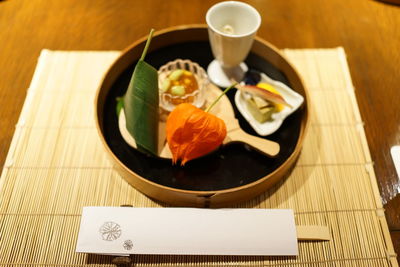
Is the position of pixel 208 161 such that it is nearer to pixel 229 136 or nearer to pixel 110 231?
pixel 229 136

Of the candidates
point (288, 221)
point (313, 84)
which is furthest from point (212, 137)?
point (313, 84)

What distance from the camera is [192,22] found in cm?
132

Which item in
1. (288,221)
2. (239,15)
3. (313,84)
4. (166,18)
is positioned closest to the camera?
(288,221)

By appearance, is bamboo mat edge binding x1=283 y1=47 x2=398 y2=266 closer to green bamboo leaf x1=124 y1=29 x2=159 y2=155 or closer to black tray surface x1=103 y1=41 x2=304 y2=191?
black tray surface x1=103 y1=41 x2=304 y2=191

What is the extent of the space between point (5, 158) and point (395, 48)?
4.76ft

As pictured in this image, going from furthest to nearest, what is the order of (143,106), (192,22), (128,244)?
(192,22)
(143,106)
(128,244)

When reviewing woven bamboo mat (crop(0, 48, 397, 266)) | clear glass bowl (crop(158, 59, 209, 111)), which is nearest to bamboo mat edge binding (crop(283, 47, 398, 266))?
woven bamboo mat (crop(0, 48, 397, 266))

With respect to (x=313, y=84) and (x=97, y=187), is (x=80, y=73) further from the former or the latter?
(x=313, y=84)

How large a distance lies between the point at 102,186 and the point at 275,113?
0.56 metres


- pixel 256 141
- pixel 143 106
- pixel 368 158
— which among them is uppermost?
pixel 143 106

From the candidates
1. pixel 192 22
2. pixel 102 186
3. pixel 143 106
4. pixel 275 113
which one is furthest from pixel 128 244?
pixel 192 22

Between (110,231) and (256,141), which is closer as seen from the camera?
(110,231)

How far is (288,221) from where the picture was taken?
787mm

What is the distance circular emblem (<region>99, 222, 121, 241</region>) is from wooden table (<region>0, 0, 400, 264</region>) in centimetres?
53
